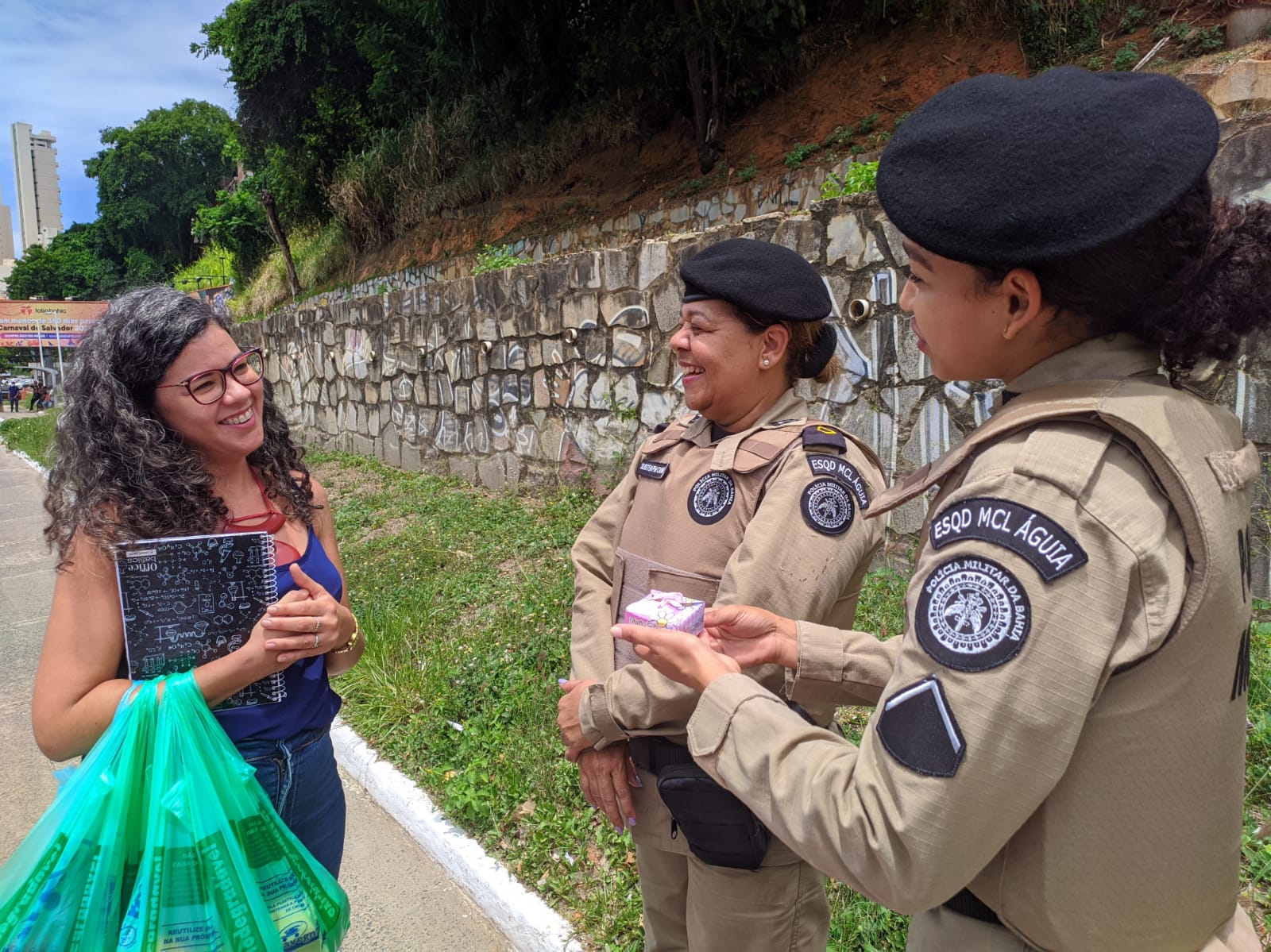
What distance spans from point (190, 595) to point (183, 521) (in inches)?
7.1

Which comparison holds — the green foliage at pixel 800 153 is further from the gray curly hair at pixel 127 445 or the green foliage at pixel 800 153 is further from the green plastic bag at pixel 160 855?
the green plastic bag at pixel 160 855

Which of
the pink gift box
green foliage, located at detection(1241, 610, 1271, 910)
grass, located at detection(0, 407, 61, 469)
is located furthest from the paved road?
grass, located at detection(0, 407, 61, 469)

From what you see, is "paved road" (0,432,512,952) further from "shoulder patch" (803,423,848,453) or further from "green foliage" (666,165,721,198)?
"green foliage" (666,165,721,198)

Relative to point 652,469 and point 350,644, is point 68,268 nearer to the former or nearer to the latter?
point 350,644

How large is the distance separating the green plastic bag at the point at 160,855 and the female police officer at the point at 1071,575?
1050 mm

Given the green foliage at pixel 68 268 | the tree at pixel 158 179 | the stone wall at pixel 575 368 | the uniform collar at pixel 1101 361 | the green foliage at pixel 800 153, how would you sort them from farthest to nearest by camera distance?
the green foliage at pixel 68 268 → the tree at pixel 158 179 → the green foliage at pixel 800 153 → the stone wall at pixel 575 368 → the uniform collar at pixel 1101 361

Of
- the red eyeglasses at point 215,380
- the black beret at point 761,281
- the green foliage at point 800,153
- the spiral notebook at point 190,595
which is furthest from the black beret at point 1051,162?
the green foliage at point 800,153

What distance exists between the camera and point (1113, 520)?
82 centimetres

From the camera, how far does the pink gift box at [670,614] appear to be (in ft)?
4.39

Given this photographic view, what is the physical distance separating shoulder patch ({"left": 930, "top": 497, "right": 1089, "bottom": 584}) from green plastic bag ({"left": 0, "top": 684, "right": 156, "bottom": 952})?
1444 millimetres

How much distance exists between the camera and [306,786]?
1.91 meters

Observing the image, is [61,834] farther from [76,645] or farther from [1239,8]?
[1239,8]

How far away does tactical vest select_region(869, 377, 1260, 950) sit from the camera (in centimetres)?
84

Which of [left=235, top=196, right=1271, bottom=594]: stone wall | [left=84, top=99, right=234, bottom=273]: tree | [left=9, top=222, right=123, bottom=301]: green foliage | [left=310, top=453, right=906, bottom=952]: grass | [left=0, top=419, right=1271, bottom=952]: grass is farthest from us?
[left=9, top=222, right=123, bottom=301]: green foliage
